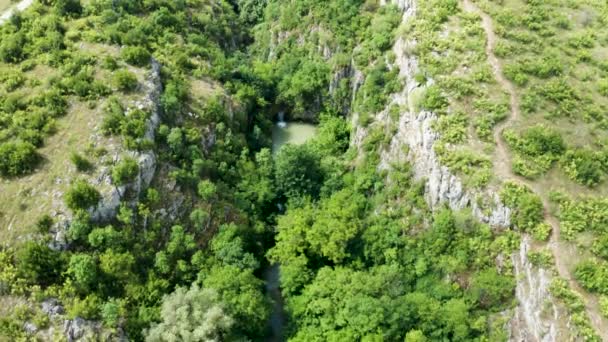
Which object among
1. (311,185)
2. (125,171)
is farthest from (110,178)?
(311,185)

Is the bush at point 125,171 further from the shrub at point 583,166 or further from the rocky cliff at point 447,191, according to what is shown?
the shrub at point 583,166

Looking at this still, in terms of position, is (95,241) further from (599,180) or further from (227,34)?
(599,180)

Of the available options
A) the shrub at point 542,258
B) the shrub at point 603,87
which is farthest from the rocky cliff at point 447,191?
the shrub at point 603,87

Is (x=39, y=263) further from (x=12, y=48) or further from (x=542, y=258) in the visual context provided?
(x=542, y=258)

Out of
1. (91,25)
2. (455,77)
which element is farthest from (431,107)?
(91,25)

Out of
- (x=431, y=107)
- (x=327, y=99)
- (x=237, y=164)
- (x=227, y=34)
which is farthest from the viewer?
(x=227, y=34)
